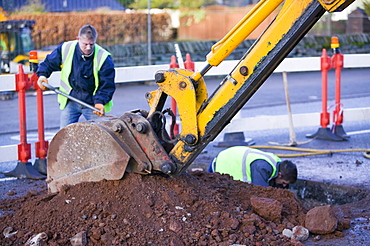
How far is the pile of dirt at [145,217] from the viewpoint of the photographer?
4.45 meters

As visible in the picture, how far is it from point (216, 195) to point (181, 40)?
16.2m

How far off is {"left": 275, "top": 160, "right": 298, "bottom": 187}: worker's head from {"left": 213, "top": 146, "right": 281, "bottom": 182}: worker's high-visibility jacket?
0.07 m

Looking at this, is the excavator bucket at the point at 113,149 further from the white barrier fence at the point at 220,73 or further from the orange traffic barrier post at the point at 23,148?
the white barrier fence at the point at 220,73

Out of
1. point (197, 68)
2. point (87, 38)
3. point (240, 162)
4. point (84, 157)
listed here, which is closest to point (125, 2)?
point (197, 68)

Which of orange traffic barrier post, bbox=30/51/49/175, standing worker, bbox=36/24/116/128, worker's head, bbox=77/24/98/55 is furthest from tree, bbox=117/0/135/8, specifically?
worker's head, bbox=77/24/98/55

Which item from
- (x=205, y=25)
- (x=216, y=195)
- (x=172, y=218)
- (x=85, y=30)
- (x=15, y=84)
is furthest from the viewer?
(x=205, y=25)

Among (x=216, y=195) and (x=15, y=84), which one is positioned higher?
(x=15, y=84)

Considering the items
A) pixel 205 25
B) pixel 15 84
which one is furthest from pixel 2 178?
pixel 205 25

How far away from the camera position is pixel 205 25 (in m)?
22.4

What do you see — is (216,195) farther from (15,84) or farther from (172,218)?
(15,84)

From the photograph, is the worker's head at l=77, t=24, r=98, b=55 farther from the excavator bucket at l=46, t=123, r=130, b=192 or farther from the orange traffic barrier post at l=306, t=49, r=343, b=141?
the orange traffic barrier post at l=306, t=49, r=343, b=141

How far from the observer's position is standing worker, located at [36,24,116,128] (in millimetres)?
6566

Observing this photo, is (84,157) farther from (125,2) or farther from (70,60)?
(125,2)

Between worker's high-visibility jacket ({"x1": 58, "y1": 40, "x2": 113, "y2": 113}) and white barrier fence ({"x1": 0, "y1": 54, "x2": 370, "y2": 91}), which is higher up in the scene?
worker's high-visibility jacket ({"x1": 58, "y1": 40, "x2": 113, "y2": 113})
